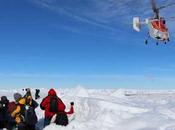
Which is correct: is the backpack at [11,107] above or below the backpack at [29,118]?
above

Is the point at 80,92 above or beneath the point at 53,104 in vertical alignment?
above

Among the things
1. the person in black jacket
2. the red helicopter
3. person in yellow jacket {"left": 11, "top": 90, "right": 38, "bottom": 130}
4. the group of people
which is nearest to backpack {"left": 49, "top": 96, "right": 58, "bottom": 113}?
the group of people

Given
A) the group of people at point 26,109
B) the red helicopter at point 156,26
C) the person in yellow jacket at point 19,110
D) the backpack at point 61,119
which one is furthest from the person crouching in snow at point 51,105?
the red helicopter at point 156,26

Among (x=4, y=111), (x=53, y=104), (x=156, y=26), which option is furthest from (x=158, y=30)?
(x=4, y=111)

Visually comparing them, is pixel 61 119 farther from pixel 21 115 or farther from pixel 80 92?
pixel 80 92

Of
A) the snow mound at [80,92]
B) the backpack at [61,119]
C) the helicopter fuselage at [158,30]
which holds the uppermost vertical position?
the helicopter fuselage at [158,30]

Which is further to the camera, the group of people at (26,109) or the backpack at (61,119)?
the backpack at (61,119)

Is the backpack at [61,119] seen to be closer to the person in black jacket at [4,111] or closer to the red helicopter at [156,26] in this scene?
the person in black jacket at [4,111]

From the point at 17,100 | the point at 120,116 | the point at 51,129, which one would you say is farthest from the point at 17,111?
the point at 120,116

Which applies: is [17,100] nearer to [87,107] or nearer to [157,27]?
[87,107]

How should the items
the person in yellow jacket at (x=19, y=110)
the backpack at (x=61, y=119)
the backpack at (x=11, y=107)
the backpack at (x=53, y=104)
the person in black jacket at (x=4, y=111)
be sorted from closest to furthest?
the person in yellow jacket at (x=19, y=110)
the backpack at (x=61, y=119)
the backpack at (x=53, y=104)
the person in black jacket at (x=4, y=111)
the backpack at (x=11, y=107)

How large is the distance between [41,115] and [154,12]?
17.1 metres

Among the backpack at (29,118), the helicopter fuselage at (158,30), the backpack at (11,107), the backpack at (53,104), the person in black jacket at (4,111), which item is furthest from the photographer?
the helicopter fuselage at (158,30)

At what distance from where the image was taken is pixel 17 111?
54.6ft
